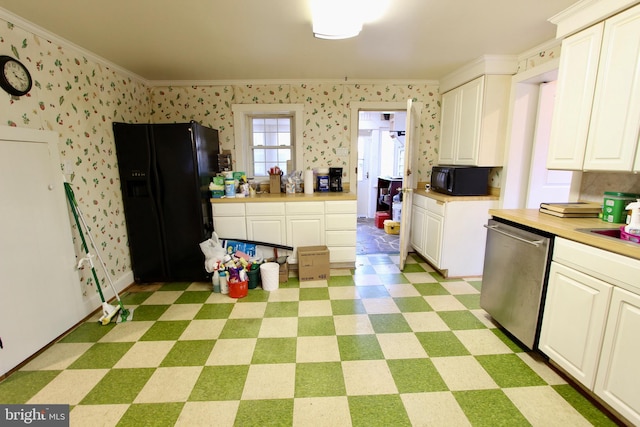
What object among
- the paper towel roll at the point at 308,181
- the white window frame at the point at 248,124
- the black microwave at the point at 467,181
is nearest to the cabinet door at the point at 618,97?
the black microwave at the point at 467,181

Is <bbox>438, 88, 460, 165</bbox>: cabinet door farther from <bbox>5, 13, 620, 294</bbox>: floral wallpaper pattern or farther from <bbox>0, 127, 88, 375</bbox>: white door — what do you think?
<bbox>0, 127, 88, 375</bbox>: white door

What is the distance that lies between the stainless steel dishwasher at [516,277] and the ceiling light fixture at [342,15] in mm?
1793

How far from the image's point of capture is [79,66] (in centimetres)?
253

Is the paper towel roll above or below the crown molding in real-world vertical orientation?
below

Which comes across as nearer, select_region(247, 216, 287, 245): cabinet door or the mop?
the mop

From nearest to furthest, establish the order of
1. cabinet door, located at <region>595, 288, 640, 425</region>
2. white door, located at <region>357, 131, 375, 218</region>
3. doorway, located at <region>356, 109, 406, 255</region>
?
cabinet door, located at <region>595, 288, 640, 425</region>, doorway, located at <region>356, 109, 406, 255</region>, white door, located at <region>357, 131, 375, 218</region>

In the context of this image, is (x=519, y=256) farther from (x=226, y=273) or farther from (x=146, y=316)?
(x=146, y=316)

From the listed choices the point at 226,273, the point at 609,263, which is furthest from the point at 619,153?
the point at 226,273

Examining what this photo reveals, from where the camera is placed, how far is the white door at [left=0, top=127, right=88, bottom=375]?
6.07ft

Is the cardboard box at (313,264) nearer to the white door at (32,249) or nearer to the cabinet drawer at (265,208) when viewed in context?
the cabinet drawer at (265,208)

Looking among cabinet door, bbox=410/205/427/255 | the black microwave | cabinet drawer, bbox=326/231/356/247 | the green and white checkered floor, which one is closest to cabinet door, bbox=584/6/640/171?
the black microwave

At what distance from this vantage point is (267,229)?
335cm

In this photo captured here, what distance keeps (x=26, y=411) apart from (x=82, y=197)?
64.1 inches

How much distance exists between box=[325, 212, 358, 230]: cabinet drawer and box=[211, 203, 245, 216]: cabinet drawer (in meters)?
1.00
